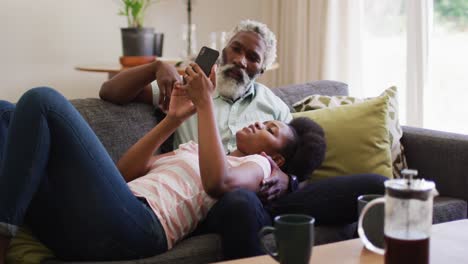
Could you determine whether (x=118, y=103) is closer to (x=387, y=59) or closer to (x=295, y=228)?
(x=295, y=228)

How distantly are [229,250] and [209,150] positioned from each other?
26 centimetres

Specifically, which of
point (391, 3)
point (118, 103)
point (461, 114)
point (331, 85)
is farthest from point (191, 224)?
point (391, 3)

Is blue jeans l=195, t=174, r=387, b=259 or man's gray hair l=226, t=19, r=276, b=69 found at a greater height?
man's gray hair l=226, t=19, r=276, b=69

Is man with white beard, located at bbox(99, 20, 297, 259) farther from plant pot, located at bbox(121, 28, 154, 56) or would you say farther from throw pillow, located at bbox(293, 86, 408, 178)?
plant pot, located at bbox(121, 28, 154, 56)

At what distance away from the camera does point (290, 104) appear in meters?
2.51

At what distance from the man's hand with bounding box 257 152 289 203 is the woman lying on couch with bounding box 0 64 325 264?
0.10 feet

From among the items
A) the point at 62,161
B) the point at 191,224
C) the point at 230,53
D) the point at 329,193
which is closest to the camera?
the point at 62,161

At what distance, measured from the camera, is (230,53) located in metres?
2.23

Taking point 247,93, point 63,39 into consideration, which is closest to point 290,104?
point 247,93

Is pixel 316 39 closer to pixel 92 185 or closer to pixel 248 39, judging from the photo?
pixel 248 39

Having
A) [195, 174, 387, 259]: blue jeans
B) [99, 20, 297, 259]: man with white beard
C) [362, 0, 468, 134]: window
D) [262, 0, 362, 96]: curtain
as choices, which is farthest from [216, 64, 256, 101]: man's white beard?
[262, 0, 362, 96]: curtain

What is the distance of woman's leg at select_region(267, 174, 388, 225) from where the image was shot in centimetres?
183

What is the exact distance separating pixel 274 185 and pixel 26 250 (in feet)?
2.26

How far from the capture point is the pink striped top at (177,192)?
1664mm
